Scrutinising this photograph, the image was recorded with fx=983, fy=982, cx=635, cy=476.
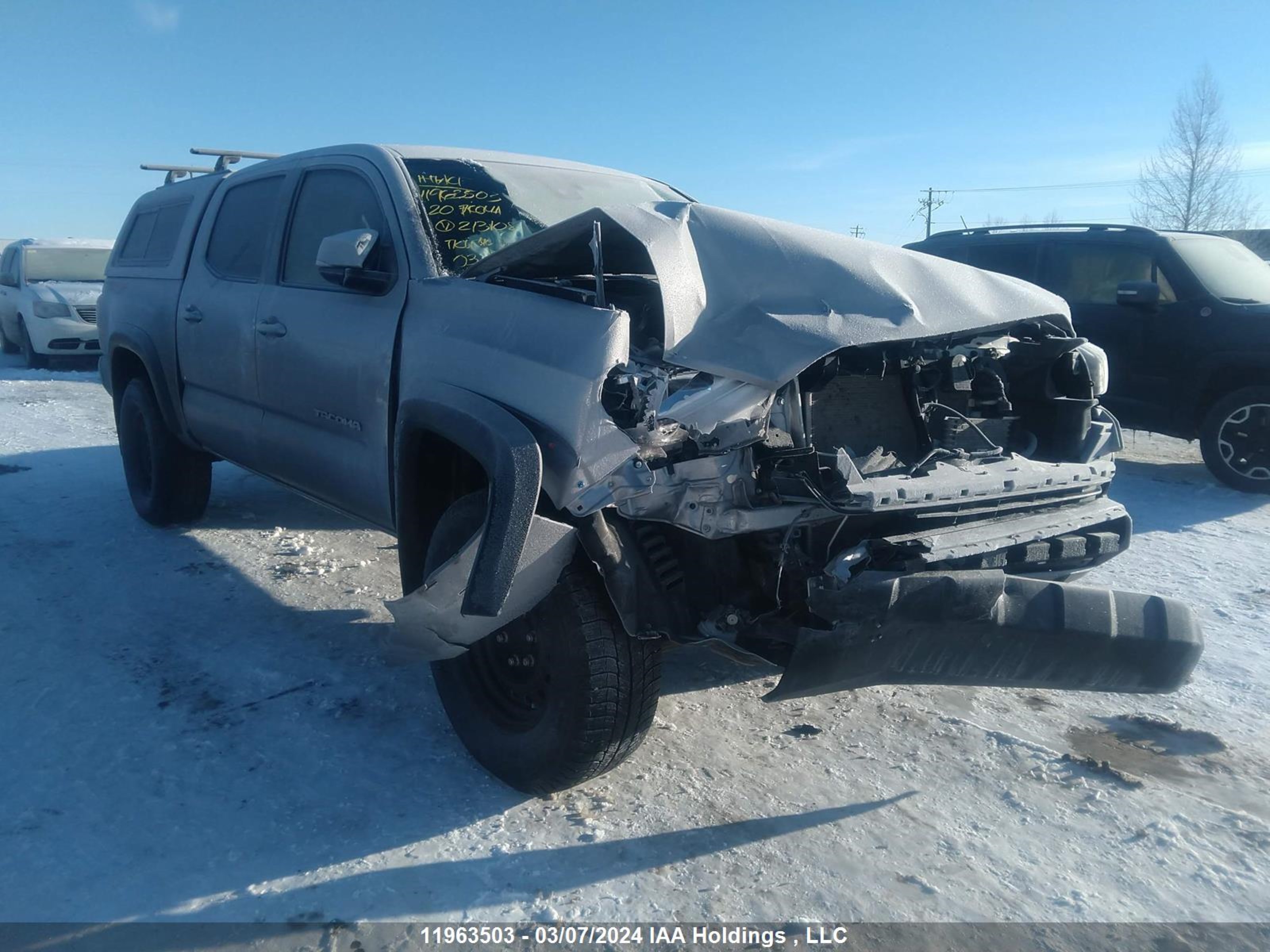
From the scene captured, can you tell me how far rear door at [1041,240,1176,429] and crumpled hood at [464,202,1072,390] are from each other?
510 centimetres

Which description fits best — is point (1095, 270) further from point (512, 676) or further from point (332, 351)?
point (512, 676)

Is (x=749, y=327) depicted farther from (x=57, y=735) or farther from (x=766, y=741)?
(x=57, y=735)

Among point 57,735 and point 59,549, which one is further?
point 59,549

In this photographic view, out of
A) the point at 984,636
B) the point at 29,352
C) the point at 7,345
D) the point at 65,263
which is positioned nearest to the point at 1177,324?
the point at 984,636

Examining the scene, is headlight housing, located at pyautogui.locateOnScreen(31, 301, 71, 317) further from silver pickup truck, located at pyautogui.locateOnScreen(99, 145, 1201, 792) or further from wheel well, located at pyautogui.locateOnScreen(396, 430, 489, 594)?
wheel well, located at pyautogui.locateOnScreen(396, 430, 489, 594)

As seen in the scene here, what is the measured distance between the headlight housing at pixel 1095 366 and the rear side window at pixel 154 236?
15.2 feet

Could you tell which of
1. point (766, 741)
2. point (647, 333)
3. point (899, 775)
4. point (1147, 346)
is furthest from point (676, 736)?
point (1147, 346)

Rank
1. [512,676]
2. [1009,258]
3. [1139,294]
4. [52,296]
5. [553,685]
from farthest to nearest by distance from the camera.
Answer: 1. [52,296]
2. [1009,258]
3. [1139,294]
4. [512,676]
5. [553,685]

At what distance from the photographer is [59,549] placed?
5520 mm

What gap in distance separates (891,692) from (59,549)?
4.57 metres

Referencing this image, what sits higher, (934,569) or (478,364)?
(478,364)

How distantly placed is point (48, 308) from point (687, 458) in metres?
13.9

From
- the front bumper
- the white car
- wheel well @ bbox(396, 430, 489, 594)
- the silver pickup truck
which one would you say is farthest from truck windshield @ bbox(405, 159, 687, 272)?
the front bumper

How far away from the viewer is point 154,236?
19.4 feet
